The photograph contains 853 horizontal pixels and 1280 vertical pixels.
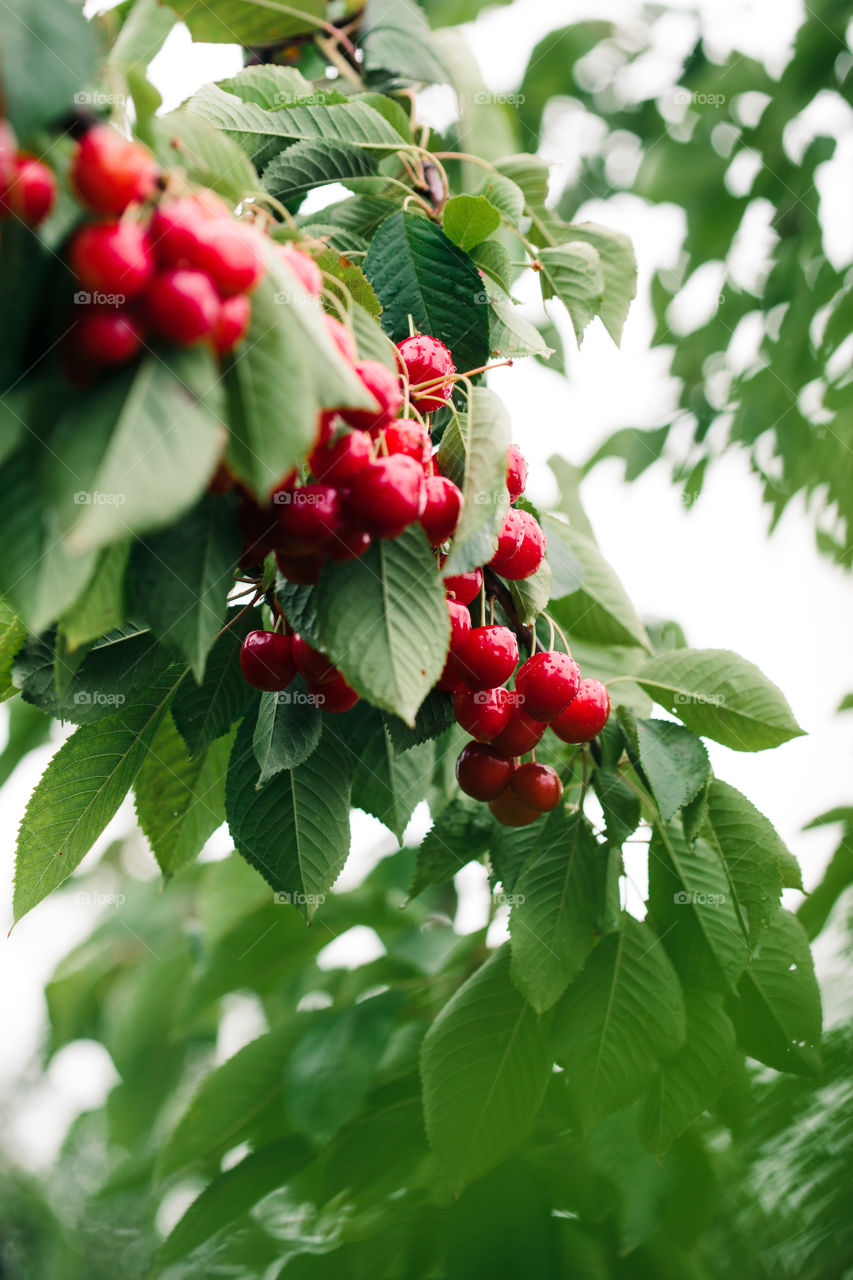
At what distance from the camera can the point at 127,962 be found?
2.79 meters

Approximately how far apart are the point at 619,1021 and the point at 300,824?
0.42 meters

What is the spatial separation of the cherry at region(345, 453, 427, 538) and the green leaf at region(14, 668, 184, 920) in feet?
1.37

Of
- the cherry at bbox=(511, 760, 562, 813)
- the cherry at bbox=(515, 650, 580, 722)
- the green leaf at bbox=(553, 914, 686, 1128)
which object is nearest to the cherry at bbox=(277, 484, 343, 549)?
the cherry at bbox=(515, 650, 580, 722)

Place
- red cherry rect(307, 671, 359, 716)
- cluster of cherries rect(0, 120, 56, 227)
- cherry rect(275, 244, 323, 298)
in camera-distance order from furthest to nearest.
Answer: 1. red cherry rect(307, 671, 359, 716)
2. cherry rect(275, 244, 323, 298)
3. cluster of cherries rect(0, 120, 56, 227)

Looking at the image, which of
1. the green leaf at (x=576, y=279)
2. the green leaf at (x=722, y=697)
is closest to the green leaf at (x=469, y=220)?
the green leaf at (x=576, y=279)

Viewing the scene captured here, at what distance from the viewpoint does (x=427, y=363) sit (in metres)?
0.82

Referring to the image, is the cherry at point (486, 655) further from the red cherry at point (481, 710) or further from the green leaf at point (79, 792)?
the green leaf at point (79, 792)

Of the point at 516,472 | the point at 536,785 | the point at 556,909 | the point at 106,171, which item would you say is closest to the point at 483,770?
the point at 536,785

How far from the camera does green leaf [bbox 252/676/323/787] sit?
32.6 inches

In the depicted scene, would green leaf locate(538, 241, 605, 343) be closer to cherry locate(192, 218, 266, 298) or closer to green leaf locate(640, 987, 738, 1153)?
cherry locate(192, 218, 266, 298)

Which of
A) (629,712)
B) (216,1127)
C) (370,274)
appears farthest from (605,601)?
(216,1127)

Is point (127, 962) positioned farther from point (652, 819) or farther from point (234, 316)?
point (234, 316)

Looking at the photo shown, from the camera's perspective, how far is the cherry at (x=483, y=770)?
97 cm

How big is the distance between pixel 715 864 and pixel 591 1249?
58 centimetres
